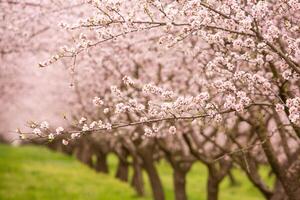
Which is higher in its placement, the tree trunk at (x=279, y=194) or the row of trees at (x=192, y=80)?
Result: the row of trees at (x=192, y=80)

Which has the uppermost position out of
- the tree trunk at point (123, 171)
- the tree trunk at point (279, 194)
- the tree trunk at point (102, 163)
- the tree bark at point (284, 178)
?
the tree trunk at point (102, 163)

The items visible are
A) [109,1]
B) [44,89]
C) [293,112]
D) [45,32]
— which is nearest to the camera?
[293,112]

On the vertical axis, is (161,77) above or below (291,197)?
above

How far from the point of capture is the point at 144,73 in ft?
55.9

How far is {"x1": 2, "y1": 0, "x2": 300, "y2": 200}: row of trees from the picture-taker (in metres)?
6.88

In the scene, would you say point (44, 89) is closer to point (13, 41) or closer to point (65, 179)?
point (65, 179)

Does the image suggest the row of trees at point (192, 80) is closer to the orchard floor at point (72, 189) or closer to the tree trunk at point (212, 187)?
the tree trunk at point (212, 187)

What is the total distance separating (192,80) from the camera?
1409 centimetres

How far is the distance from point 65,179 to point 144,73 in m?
12.1

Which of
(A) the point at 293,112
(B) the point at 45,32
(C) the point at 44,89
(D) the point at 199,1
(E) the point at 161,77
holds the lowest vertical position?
(A) the point at 293,112

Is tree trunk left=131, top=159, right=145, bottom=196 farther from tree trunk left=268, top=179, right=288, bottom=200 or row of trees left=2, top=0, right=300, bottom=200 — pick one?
tree trunk left=268, top=179, right=288, bottom=200

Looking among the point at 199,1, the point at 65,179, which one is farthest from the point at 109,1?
the point at 65,179

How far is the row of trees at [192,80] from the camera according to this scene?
22.6 feet

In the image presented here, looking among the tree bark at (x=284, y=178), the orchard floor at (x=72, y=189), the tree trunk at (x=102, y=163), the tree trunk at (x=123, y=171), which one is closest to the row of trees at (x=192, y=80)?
the tree bark at (x=284, y=178)
